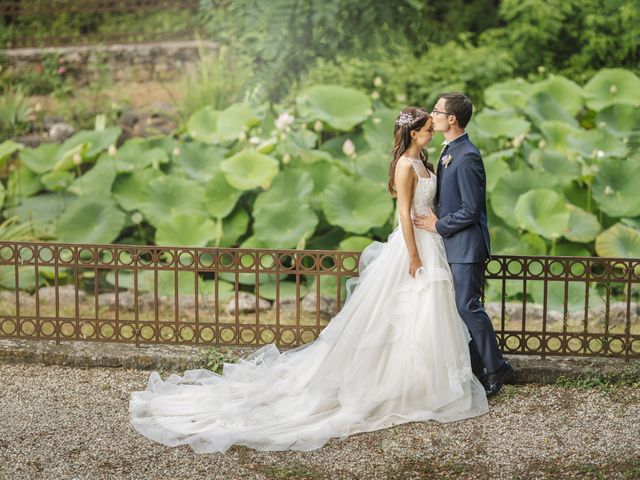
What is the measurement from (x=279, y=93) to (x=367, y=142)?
6.09 m

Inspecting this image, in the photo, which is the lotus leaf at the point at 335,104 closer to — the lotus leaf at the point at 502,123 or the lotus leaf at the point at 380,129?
the lotus leaf at the point at 380,129

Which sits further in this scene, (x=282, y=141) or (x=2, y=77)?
(x=2, y=77)

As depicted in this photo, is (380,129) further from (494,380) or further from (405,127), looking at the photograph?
(494,380)

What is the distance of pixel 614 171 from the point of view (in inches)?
315

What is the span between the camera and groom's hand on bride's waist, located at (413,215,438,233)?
4574 mm

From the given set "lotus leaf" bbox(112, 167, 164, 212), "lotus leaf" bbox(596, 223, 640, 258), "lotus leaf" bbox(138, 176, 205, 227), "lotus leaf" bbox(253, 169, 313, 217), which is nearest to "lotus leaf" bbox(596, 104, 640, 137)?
"lotus leaf" bbox(596, 223, 640, 258)

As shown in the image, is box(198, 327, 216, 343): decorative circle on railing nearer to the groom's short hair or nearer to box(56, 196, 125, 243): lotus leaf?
the groom's short hair

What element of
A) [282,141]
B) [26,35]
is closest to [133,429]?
[282,141]

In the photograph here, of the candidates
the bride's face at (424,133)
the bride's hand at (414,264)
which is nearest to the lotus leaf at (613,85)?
the bride's face at (424,133)

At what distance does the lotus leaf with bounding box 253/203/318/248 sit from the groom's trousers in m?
3.01

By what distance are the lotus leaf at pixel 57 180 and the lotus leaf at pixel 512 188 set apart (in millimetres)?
3919

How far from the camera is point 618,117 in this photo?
913 cm

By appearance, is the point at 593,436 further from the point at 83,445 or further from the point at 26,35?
the point at 26,35

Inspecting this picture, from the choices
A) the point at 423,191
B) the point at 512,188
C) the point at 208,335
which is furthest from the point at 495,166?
the point at 423,191
